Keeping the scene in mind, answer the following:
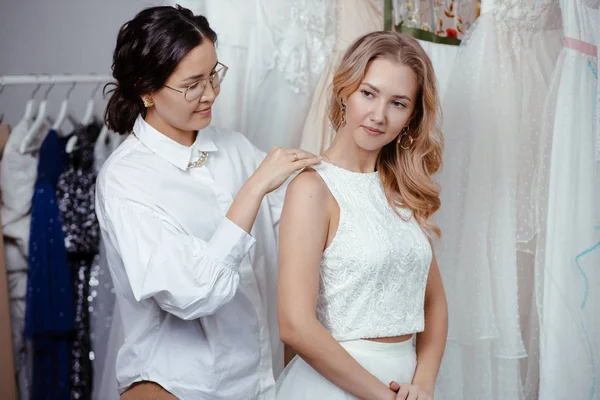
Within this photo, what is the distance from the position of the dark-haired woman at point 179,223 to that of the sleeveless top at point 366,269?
141 mm

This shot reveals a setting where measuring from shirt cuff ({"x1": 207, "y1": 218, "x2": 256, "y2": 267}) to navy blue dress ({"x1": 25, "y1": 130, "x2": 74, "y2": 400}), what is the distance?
3.46ft

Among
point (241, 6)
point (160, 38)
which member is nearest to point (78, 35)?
point (241, 6)

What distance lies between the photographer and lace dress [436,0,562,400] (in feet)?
8.21

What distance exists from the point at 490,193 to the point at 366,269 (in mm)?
945

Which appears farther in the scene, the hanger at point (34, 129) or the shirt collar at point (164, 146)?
the hanger at point (34, 129)

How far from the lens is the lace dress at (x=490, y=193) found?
2.50 meters

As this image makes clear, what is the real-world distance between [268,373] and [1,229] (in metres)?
1.13

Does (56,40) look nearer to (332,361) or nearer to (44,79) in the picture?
(44,79)

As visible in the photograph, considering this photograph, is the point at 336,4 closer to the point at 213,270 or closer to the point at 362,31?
the point at 362,31

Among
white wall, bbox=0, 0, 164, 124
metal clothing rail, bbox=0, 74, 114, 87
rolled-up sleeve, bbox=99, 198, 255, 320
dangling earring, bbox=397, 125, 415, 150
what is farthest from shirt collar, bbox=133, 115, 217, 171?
white wall, bbox=0, 0, 164, 124

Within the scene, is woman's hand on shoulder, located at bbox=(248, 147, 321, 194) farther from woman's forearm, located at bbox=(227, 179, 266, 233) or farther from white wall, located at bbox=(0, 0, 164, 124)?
white wall, located at bbox=(0, 0, 164, 124)

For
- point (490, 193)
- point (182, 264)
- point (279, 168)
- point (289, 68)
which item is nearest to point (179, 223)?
point (182, 264)

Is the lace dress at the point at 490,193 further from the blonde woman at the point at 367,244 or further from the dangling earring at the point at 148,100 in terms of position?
the dangling earring at the point at 148,100

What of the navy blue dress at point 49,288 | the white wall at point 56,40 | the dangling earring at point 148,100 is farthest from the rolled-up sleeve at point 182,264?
the white wall at point 56,40
